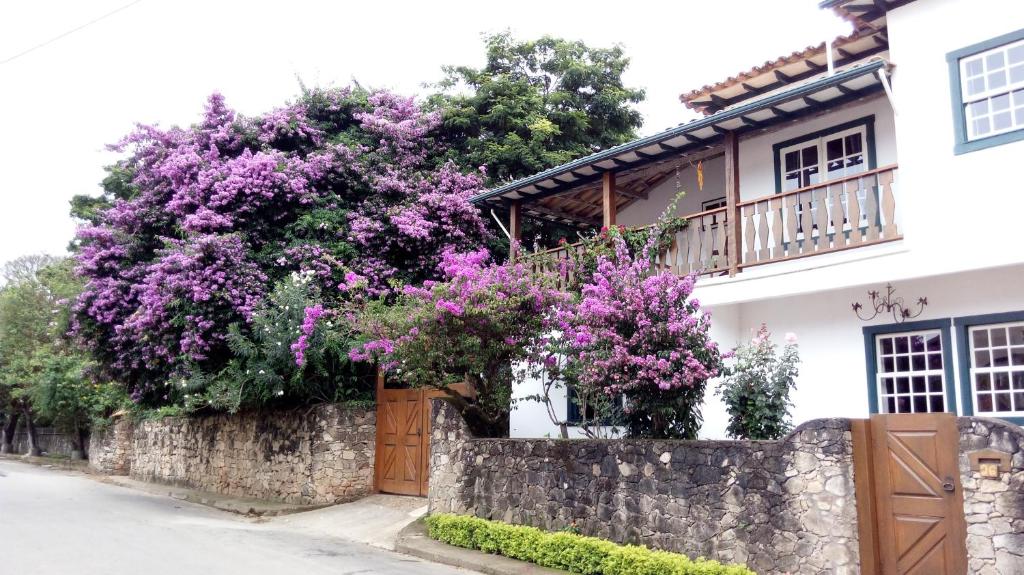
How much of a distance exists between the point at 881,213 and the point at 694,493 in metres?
4.60

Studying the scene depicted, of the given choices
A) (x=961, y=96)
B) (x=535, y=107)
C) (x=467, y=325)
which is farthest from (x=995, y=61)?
(x=535, y=107)

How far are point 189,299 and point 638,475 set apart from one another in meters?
10.2

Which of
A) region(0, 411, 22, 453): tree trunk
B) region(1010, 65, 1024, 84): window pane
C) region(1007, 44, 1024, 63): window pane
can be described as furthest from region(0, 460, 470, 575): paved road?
region(0, 411, 22, 453): tree trunk

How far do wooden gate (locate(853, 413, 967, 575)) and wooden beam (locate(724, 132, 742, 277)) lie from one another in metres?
4.38

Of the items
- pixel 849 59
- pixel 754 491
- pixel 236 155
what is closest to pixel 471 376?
pixel 754 491

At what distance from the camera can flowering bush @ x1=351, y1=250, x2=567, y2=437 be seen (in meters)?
10.8

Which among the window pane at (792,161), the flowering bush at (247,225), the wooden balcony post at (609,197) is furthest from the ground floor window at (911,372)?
the flowering bush at (247,225)

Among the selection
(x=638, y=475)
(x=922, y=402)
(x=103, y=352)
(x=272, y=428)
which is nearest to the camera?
(x=638, y=475)

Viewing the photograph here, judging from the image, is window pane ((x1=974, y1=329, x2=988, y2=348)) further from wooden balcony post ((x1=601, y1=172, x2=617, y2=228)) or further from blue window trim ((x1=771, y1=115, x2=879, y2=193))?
wooden balcony post ((x1=601, y1=172, x2=617, y2=228))

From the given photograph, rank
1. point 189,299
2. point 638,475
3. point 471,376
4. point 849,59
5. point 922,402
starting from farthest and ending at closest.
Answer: point 189,299 < point 849,59 < point 471,376 < point 922,402 < point 638,475

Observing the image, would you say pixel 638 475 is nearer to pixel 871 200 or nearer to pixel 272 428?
pixel 871 200

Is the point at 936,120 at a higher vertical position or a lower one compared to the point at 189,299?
higher

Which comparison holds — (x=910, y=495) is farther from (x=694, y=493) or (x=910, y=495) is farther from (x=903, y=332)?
(x=903, y=332)

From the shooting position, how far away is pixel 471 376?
11625 millimetres
